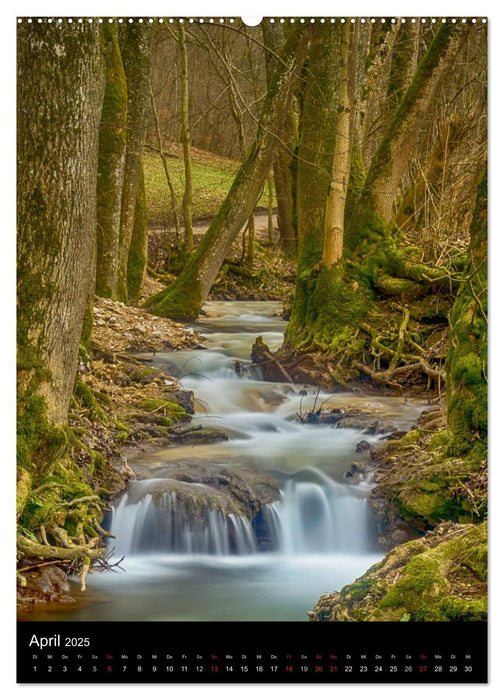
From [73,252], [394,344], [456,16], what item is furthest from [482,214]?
[394,344]

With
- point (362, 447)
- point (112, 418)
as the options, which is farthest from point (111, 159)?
point (362, 447)

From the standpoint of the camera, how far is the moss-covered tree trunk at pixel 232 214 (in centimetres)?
907

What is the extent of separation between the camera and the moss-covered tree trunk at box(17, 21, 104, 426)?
15.2 feet

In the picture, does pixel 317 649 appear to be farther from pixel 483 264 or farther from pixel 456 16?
pixel 456 16

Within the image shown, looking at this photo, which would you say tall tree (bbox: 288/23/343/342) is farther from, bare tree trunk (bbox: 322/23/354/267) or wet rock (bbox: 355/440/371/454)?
wet rock (bbox: 355/440/371/454)

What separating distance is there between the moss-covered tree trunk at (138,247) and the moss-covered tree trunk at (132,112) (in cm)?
71

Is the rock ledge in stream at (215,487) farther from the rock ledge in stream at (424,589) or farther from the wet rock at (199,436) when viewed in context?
the rock ledge in stream at (424,589)

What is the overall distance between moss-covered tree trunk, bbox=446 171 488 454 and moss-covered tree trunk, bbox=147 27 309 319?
4227 mm

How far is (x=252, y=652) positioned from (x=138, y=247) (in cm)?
994

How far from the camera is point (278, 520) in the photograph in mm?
5715

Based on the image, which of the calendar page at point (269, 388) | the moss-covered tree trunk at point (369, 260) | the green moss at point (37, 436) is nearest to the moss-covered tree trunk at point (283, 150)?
the calendar page at point (269, 388)

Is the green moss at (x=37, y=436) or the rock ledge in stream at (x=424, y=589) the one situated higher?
the green moss at (x=37, y=436)

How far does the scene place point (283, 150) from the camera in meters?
10.5

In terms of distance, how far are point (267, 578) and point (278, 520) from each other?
857 millimetres
